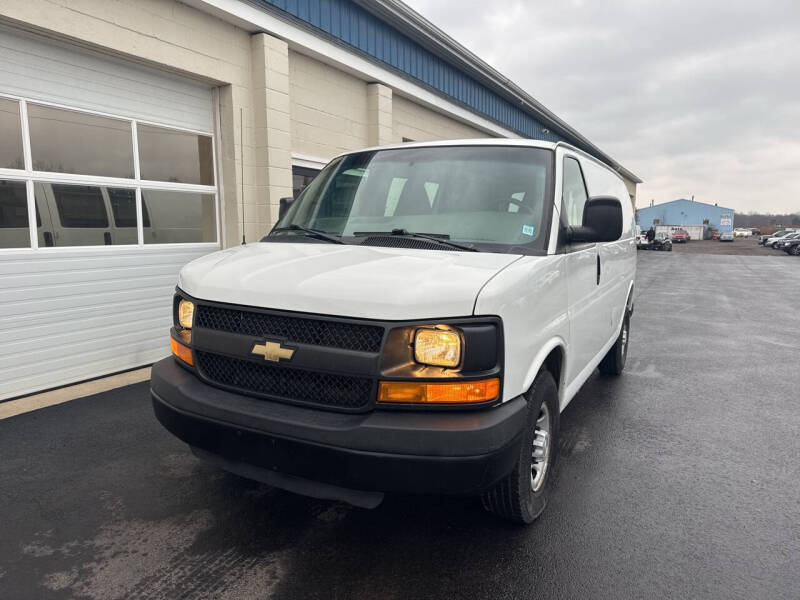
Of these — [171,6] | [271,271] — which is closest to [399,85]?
[171,6]

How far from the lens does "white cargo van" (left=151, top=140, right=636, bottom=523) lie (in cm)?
223

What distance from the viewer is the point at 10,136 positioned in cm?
500

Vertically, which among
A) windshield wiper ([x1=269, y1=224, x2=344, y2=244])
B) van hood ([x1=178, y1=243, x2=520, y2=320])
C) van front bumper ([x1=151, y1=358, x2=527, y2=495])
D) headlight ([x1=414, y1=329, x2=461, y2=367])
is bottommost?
van front bumper ([x1=151, y1=358, x2=527, y2=495])

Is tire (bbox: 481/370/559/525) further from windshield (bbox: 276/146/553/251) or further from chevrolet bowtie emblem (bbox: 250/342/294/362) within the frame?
chevrolet bowtie emblem (bbox: 250/342/294/362)

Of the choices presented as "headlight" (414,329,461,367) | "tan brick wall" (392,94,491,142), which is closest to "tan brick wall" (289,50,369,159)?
"tan brick wall" (392,94,491,142)

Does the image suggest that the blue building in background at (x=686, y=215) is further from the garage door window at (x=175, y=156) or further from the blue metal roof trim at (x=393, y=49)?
the garage door window at (x=175, y=156)

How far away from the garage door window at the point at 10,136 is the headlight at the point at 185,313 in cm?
334

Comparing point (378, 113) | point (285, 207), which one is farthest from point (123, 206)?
point (378, 113)

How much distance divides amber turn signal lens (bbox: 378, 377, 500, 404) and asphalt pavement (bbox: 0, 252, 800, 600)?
2.90ft

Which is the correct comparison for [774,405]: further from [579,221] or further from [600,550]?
[600,550]

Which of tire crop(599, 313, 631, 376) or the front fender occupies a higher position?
the front fender

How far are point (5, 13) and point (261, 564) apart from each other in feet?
16.6

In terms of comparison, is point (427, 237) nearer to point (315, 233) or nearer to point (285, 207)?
point (315, 233)

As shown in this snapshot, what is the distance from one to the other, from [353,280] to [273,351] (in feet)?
1.57
